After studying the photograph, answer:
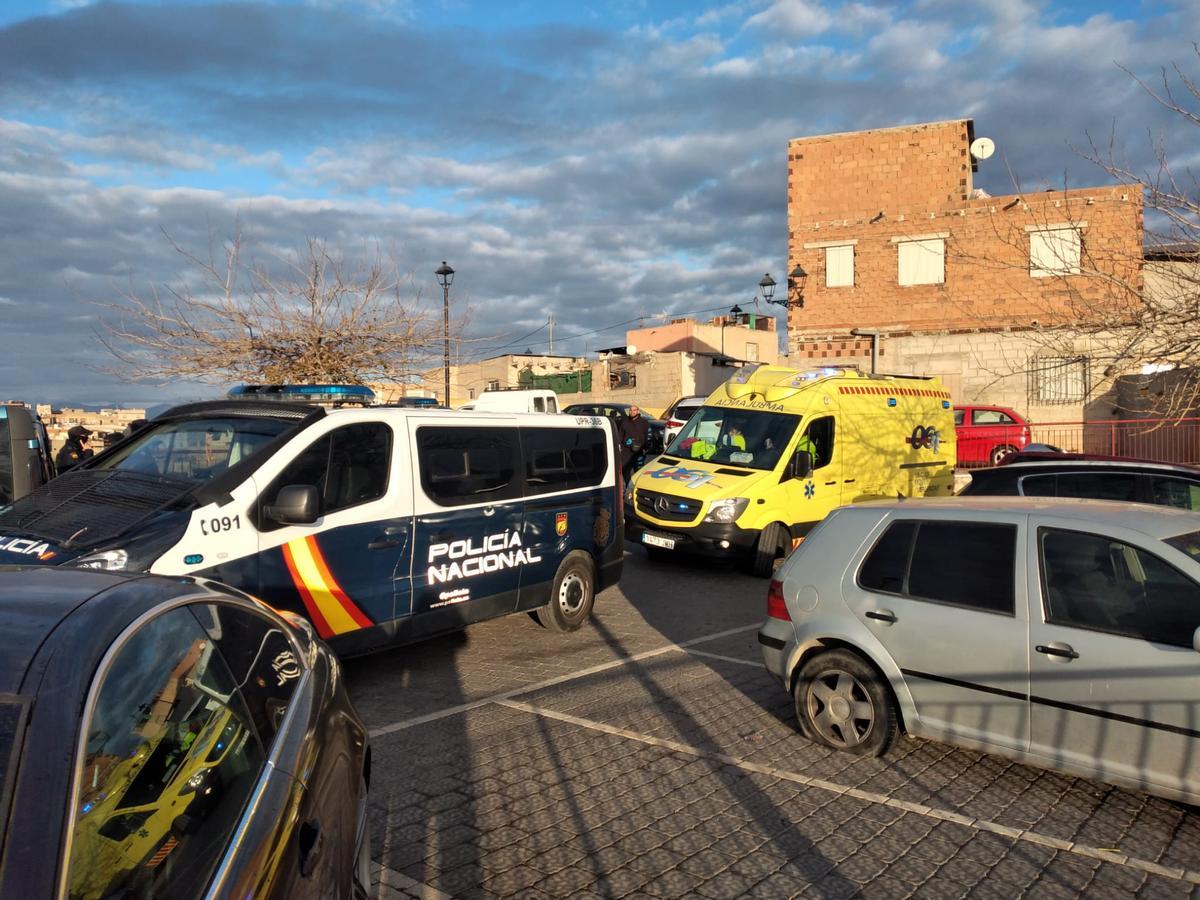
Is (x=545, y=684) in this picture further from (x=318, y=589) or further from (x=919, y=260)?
(x=919, y=260)

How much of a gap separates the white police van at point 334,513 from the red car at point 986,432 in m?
15.7

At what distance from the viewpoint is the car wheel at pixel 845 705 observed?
4891 millimetres

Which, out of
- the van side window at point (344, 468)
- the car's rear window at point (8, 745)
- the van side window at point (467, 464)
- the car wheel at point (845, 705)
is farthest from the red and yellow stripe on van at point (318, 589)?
the car's rear window at point (8, 745)

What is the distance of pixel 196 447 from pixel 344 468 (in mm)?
968

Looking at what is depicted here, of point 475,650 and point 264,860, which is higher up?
point 264,860

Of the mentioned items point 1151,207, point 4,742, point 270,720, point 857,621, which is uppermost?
point 1151,207

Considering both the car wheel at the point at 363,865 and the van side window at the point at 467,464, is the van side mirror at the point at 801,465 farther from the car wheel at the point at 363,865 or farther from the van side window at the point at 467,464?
the car wheel at the point at 363,865

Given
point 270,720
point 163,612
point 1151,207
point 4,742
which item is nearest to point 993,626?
point 270,720

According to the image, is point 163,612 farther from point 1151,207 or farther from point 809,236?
point 809,236

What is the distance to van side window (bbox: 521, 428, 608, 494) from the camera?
7.64 m

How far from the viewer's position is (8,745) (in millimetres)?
1662

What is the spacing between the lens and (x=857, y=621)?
497cm

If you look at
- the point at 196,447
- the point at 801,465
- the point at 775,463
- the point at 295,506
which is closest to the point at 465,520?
the point at 295,506

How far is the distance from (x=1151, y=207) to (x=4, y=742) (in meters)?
8.24
